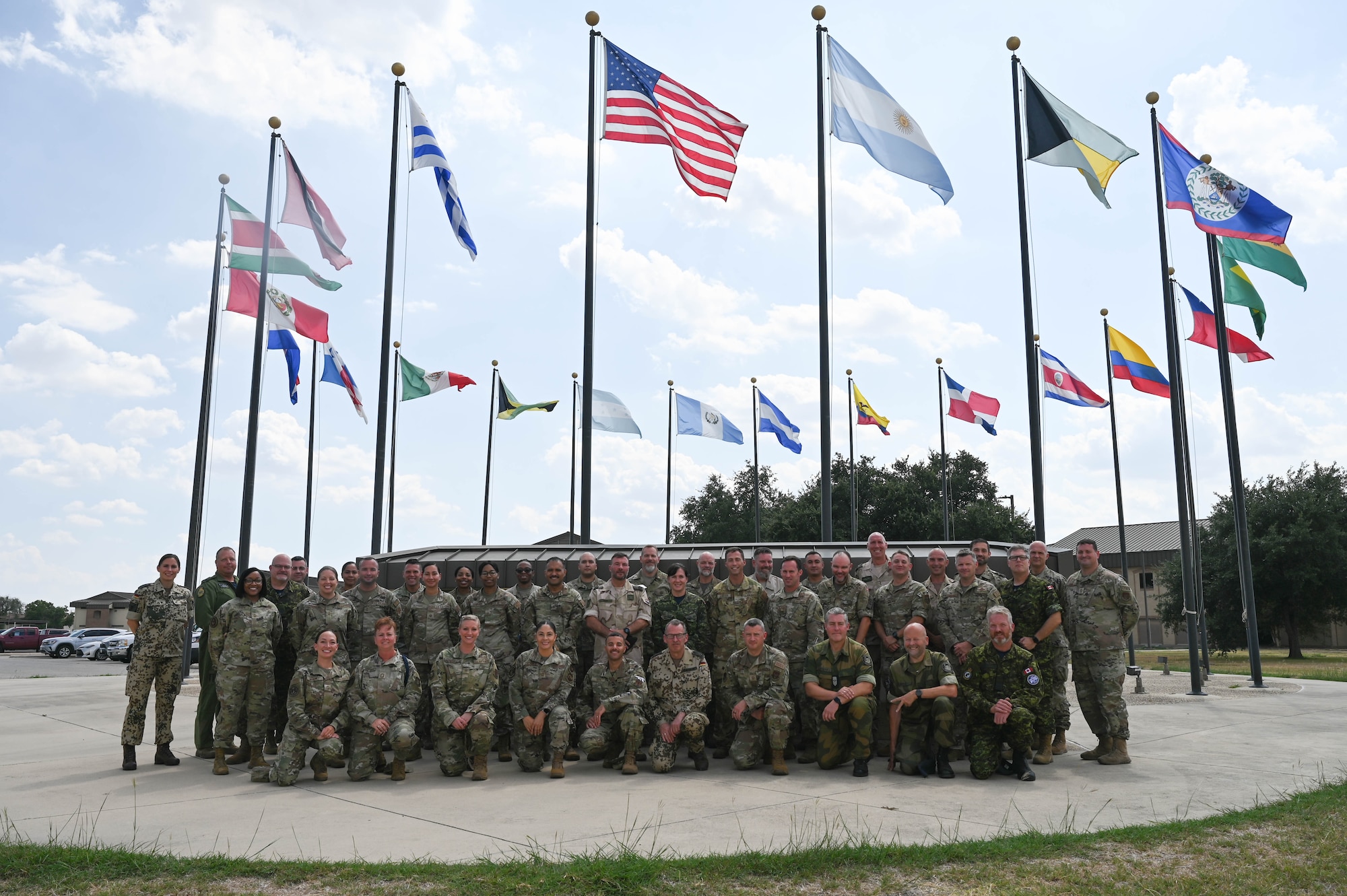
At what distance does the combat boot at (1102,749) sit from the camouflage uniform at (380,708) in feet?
20.0

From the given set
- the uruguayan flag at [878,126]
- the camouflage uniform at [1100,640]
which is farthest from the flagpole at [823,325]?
the camouflage uniform at [1100,640]

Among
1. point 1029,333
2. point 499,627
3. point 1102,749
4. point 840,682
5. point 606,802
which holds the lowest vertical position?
point 606,802

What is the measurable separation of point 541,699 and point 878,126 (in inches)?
373

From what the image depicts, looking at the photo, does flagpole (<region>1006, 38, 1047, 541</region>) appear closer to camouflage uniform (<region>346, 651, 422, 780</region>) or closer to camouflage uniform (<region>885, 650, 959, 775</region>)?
camouflage uniform (<region>885, 650, 959, 775</region>)

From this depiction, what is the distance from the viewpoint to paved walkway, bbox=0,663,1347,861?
19.0 ft

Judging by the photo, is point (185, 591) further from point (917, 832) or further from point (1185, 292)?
point (1185, 292)

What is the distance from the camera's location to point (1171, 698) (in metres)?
15.7

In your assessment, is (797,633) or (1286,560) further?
(1286,560)

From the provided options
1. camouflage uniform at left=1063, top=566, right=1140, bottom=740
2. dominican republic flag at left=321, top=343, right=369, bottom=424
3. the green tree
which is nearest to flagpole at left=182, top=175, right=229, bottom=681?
dominican republic flag at left=321, top=343, right=369, bottom=424

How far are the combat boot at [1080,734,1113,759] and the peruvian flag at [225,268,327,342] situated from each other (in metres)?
15.7

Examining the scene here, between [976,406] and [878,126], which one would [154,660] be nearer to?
[878,126]

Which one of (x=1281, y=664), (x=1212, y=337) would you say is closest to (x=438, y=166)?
(x=1212, y=337)

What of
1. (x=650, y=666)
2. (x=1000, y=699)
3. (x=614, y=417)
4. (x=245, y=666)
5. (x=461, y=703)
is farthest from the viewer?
(x=614, y=417)

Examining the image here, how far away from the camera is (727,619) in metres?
9.23
